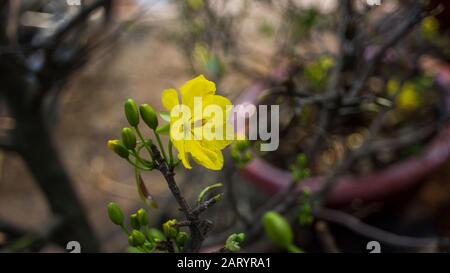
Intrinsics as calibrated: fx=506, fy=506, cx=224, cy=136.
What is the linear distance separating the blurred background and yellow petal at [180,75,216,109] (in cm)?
29

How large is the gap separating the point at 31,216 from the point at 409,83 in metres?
1.37

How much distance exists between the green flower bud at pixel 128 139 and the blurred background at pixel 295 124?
30 cm

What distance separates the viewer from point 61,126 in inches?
87.0

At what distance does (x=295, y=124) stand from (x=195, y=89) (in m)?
0.71

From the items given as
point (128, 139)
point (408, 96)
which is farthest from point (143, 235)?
point (408, 96)

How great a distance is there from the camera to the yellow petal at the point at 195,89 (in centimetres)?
49

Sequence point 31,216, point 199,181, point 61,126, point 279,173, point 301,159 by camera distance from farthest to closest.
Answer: point 61,126
point 31,216
point 199,181
point 279,173
point 301,159

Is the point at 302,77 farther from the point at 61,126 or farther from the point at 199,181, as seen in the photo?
the point at 61,126

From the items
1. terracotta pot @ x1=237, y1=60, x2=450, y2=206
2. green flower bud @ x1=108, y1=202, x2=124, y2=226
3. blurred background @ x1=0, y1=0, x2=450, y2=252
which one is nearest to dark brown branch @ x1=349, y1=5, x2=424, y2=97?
blurred background @ x1=0, y1=0, x2=450, y2=252

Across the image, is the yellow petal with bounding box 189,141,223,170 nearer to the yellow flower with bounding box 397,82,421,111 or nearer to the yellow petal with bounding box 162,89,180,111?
the yellow petal with bounding box 162,89,180,111

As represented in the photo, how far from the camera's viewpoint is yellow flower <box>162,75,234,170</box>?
482mm

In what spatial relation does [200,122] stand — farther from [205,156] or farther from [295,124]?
[295,124]

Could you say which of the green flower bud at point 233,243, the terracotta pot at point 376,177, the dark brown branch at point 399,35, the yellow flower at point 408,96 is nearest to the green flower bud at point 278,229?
the green flower bud at point 233,243
